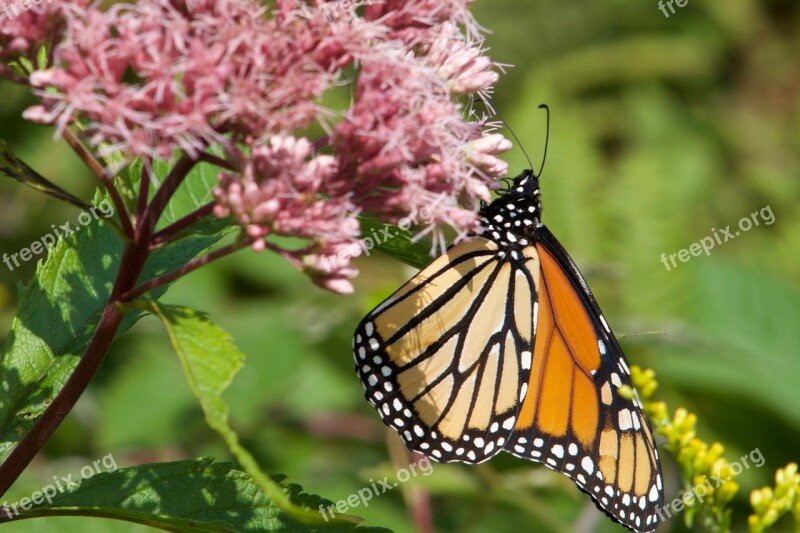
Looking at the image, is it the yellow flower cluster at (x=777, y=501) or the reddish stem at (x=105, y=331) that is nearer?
the reddish stem at (x=105, y=331)

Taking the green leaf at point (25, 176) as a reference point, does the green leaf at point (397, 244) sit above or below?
below

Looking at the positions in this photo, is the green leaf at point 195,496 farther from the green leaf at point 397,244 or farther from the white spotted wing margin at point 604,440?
the white spotted wing margin at point 604,440

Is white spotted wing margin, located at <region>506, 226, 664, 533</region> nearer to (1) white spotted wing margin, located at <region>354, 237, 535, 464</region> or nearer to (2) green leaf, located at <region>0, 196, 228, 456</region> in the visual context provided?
(1) white spotted wing margin, located at <region>354, 237, 535, 464</region>

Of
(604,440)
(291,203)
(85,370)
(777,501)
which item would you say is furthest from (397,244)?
(777,501)

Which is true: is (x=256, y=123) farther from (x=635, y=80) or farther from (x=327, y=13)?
(x=635, y=80)

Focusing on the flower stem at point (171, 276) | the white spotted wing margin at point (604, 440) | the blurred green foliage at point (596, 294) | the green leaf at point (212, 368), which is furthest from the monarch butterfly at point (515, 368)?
the green leaf at point (212, 368)

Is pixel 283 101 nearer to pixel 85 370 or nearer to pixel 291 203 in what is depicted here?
pixel 291 203

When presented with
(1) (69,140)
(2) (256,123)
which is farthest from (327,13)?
(1) (69,140)
